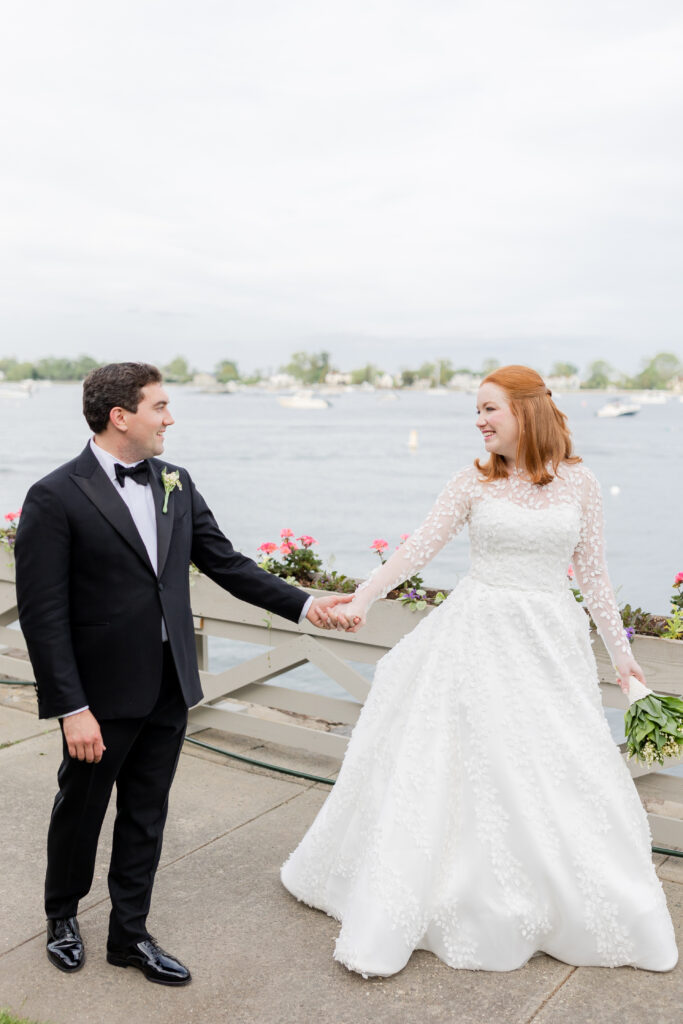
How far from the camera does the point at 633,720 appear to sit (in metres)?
3.67

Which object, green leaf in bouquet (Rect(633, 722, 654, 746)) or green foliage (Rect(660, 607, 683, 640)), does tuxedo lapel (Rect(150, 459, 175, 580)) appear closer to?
green leaf in bouquet (Rect(633, 722, 654, 746))

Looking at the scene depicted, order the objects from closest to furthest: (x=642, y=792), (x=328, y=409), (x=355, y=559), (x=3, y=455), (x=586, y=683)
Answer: (x=586, y=683)
(x=642, y=792)
(x=355, y=559)
(x=3, y=455)
(x=328, y=409)

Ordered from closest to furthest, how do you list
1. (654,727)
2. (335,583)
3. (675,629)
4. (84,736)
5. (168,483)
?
(84,736), (168,483), (654,727), (675,629), (335,583)

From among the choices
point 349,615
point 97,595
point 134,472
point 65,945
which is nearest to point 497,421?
point 349,615

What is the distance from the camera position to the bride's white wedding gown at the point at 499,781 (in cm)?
345

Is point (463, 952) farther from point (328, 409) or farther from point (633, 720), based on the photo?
point (328, 409)

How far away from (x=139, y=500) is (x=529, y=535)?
4.64 ft

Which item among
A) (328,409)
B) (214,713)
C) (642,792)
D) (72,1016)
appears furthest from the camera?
(328,409)

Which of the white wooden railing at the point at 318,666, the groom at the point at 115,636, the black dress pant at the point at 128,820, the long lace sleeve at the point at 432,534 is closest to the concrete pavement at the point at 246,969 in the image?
the groom at the point at 115,636

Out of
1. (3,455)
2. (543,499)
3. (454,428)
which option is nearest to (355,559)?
(543,499)

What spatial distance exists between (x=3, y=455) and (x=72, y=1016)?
228 ft

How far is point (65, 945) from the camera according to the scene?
354 cm

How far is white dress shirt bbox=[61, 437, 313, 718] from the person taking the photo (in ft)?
10.8

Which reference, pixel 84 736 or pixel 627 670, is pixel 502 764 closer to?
pixel 627 670
